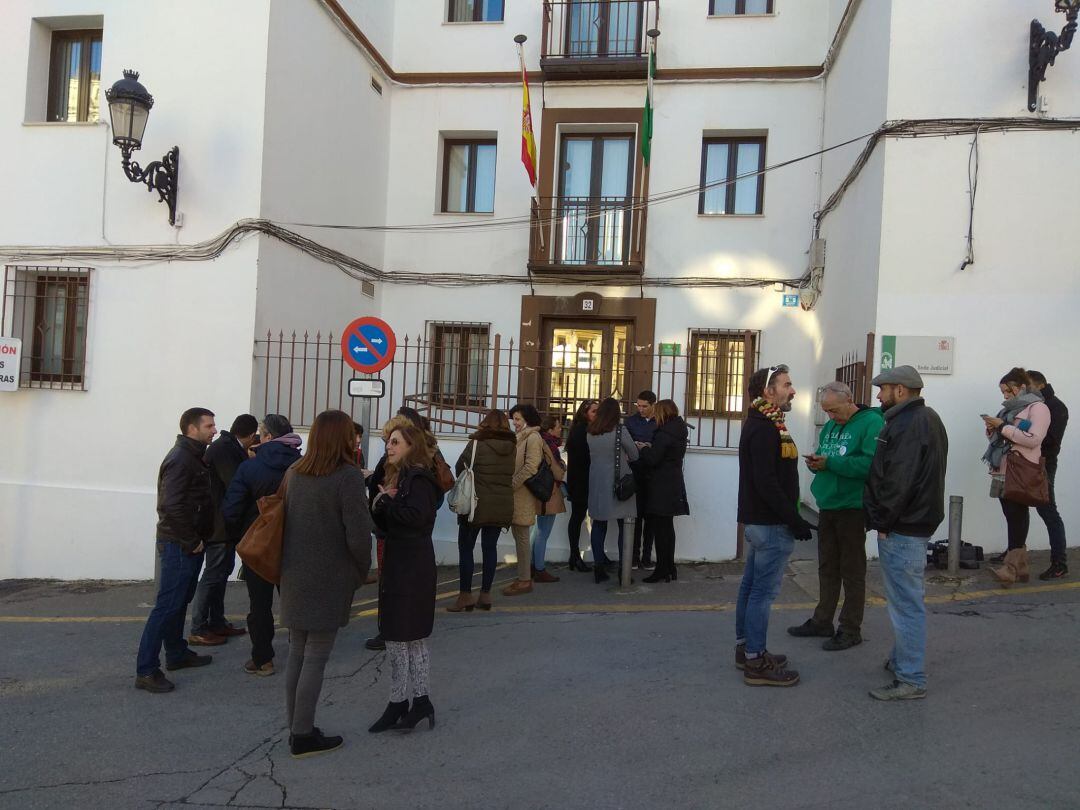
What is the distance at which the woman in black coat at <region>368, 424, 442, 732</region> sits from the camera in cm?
426

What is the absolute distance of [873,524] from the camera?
4.78 meters

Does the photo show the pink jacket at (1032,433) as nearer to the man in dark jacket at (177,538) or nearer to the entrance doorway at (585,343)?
the entrance doorway at (585,343)

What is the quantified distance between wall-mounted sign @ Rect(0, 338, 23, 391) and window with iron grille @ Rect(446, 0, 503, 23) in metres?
7.84

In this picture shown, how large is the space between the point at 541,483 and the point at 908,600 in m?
3.53

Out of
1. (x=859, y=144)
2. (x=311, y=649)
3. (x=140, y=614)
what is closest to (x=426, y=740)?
(x=311, y=649)

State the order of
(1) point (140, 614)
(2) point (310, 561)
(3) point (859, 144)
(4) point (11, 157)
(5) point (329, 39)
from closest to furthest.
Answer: (2) point (310, 561)
(1) point (140, 614)
(3) point (859, 144)
(4) point (11, 157)
(5) point (329, 39)

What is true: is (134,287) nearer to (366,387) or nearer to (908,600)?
(366,387)

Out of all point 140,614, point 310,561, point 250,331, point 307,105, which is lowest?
point 140,614

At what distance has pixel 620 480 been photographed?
7.76m

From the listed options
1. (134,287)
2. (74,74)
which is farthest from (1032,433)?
(74,74)

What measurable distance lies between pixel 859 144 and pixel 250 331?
24.0ft

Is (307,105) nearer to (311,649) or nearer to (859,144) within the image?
(859,144)

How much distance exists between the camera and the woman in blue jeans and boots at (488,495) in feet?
22.3

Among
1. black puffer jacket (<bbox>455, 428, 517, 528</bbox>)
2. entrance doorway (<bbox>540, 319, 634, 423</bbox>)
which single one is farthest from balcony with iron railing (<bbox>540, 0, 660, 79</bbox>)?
black puffer jacket (<bbox>455, 428, 517, 528</bbox>)
